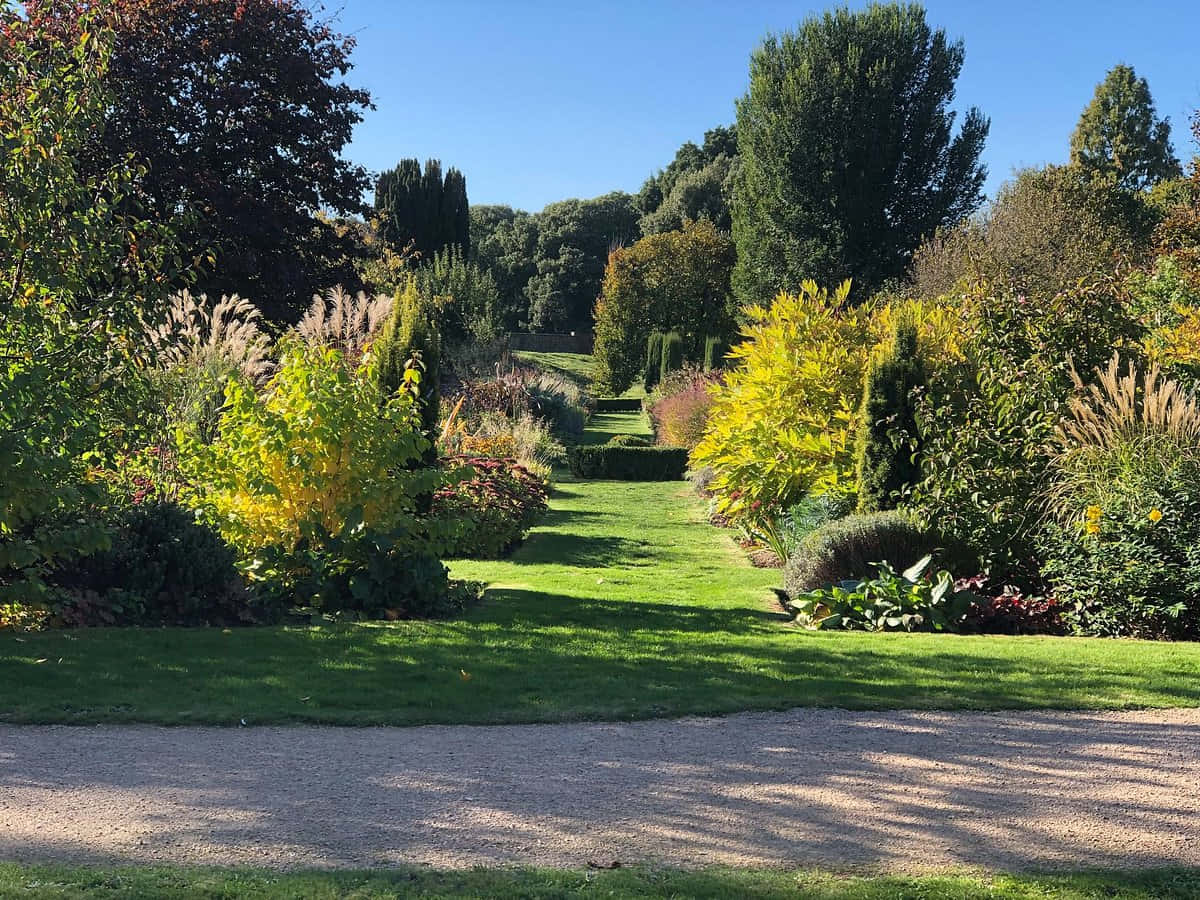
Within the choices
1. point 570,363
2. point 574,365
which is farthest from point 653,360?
point 570,363

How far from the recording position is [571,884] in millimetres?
3273

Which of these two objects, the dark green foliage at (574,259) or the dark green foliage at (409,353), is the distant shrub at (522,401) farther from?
the dark green foliage at (574,259)

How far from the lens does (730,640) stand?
6.99m

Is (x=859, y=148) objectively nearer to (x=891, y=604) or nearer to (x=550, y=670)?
(x=891, y=604)

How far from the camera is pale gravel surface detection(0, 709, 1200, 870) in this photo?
358cm

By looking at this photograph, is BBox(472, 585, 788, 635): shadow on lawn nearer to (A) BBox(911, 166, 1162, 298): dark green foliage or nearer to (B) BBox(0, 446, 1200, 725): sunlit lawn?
(B) BBox(0, 446, 1200, 725): sunlit lawn

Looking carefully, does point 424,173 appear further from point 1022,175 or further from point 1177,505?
point 1177,505

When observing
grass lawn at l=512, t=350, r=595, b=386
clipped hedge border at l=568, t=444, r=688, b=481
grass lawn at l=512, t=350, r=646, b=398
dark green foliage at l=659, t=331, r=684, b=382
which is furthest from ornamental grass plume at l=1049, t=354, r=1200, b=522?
grass lawn at l=512, t=350, r=595, b=386

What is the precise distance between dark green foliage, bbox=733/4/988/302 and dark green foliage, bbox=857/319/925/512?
2035 cm

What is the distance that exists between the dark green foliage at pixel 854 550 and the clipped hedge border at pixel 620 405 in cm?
3166

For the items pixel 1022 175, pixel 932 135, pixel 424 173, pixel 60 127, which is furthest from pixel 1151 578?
pixel 424 173

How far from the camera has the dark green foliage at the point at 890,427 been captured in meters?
10.2

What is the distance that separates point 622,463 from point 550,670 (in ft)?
52.4

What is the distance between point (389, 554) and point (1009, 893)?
5317 mm
